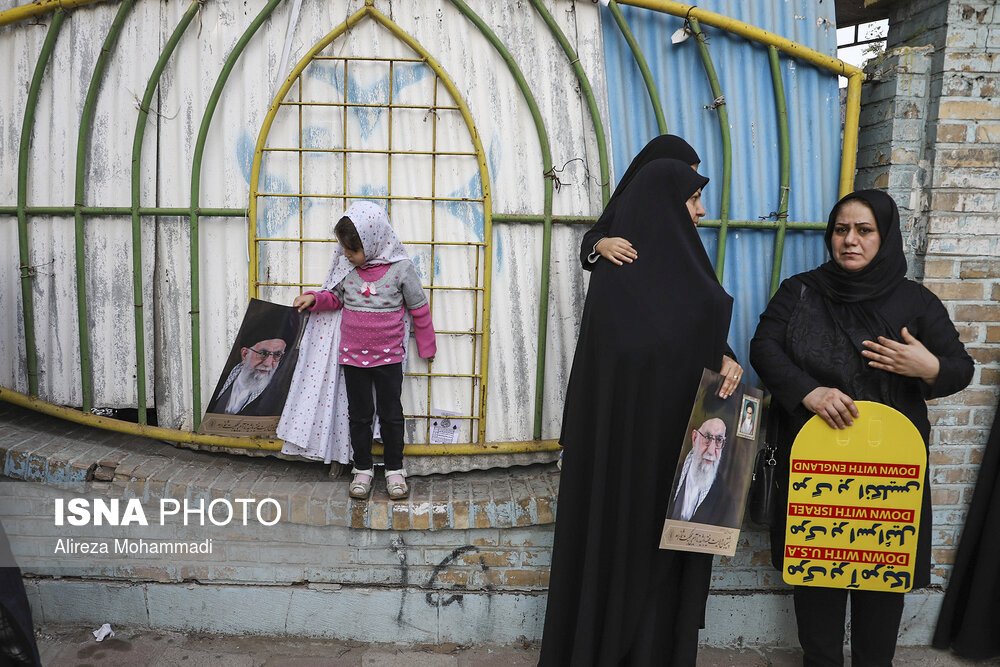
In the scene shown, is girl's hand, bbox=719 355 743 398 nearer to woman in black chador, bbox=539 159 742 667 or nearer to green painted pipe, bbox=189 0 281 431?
woman in black chador, bbox=539 159 742 667

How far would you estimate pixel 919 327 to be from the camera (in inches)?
83.0

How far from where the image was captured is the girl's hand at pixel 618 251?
199 cm

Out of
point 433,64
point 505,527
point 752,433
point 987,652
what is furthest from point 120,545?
point 987,652

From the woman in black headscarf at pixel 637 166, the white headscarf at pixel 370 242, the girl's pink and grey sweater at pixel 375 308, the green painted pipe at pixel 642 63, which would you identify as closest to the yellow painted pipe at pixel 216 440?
the girl's pink and grey sweater at pixel 375 308

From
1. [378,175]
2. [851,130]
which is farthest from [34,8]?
[851,130]

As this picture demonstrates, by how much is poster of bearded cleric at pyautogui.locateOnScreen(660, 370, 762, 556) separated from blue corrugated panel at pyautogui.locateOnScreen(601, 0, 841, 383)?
0.86 meters

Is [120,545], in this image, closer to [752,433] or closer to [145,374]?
[145,374]

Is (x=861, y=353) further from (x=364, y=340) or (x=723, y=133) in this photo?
(x=364, y=340)

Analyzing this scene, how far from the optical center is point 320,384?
2.54 meters

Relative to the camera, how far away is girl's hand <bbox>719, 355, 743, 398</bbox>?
194 centimetres

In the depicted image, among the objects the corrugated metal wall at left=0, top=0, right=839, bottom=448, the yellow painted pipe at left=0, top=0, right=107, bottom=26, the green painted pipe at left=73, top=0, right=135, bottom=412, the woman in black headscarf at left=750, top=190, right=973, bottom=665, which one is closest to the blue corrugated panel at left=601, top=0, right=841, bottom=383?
the corrugated metal wall at left=0, top=0, right=839, bottom=448

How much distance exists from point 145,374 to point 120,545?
0.68 m

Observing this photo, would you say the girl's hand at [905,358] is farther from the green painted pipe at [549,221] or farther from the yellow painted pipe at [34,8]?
the yellow painted pipe at [34,8]

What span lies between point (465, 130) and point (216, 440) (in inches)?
62.9
